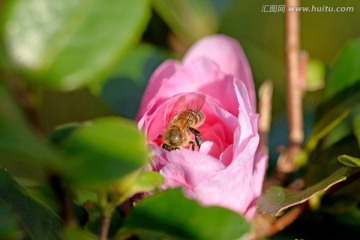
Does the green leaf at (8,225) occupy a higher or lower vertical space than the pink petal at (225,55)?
lower

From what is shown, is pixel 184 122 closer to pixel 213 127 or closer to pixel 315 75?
pixel 213 127

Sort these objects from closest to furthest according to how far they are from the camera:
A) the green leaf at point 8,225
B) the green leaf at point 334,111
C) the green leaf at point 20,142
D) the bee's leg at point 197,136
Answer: the green leaf at point 20,142, the green leaf at point 8,225, the bee's leg at point 197,136, the green leaf at point 334,111

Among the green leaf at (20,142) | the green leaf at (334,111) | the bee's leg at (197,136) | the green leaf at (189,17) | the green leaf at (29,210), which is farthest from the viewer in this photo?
the green leaf at (189,17)

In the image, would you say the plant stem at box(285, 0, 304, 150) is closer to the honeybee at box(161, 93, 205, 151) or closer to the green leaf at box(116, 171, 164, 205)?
the honeybee at box(161, 93, 205, 151)

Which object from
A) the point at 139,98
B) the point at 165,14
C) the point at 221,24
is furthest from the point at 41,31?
the point at 221,24

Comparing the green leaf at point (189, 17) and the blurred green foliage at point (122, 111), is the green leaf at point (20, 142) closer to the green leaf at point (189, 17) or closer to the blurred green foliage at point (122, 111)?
the blurred green foliage at point (122, 111)

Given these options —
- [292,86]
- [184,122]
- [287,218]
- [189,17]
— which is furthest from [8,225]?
[189,17]

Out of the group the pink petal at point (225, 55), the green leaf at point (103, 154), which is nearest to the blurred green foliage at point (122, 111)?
the green leaf at point (103, 154)
